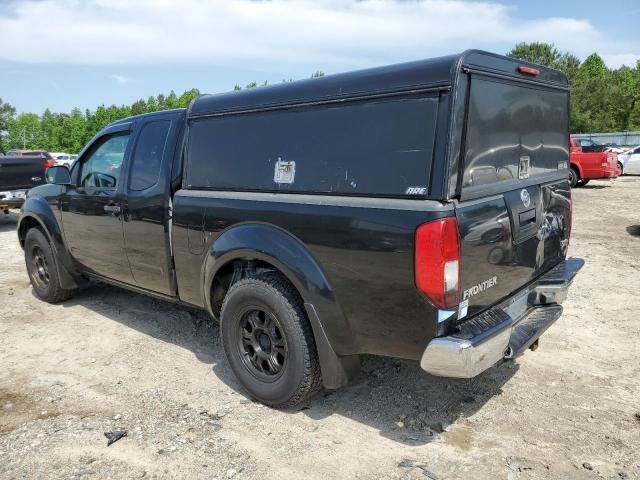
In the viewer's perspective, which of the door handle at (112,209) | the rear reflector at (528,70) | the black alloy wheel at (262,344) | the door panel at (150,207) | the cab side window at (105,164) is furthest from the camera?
the cab side window at (105,164)

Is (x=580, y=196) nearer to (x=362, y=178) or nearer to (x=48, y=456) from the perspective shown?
(x=362, y=178)

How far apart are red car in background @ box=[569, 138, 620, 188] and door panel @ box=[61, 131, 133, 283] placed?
15589mm

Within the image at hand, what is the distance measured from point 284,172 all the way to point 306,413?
1.64 m

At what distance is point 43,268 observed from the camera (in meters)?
5.89

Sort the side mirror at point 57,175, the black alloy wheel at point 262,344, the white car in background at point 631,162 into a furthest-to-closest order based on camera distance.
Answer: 1. the white car in background at point 631,162
2. the side mirror at point 57,175
3. the black alloy wheel at point 262,344

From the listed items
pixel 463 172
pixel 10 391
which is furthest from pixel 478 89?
pixel 10 391

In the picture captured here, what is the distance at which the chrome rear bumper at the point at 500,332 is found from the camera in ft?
8.75

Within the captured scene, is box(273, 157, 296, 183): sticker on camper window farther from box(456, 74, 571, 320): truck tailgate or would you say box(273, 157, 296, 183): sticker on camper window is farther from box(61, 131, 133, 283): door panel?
box(61, 131, 133, 283): door panel

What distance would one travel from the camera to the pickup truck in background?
10953 millimetres

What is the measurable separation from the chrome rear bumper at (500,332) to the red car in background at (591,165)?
14.8m

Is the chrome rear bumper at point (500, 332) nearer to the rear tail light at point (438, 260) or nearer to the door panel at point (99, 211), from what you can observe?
the rear tail light at point (438, 260)

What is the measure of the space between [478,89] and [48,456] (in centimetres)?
324

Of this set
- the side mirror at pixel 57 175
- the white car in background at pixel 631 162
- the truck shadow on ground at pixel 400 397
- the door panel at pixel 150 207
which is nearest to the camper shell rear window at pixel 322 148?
the door panel at pixel 150 207

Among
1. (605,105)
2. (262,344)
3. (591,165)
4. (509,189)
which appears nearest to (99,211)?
(262,344)
